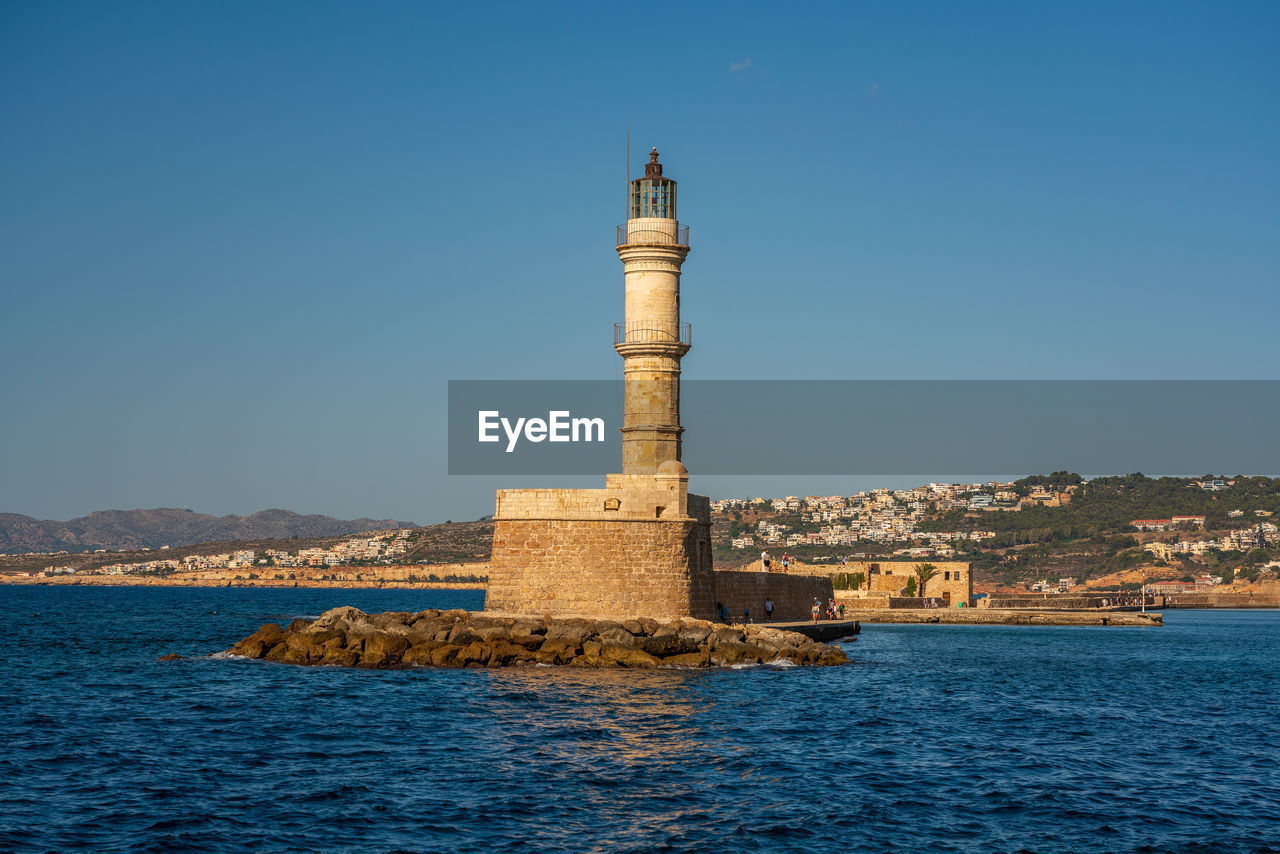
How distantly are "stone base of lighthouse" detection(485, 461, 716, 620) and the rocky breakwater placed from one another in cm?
62

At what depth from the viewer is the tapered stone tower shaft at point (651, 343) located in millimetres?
29312

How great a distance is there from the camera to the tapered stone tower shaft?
96.2ft

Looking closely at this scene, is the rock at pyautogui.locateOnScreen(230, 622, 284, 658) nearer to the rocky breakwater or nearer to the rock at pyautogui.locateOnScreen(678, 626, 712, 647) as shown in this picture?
the rocky breakwater

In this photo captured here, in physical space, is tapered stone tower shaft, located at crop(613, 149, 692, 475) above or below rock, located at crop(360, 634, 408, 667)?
above

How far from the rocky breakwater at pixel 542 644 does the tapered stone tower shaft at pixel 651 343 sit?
4.31 meters

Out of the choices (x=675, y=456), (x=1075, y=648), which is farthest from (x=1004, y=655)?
(x=675, y=456)

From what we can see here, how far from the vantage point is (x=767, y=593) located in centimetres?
3431

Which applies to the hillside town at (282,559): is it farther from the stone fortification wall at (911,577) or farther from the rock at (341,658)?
the rock at (341,658)

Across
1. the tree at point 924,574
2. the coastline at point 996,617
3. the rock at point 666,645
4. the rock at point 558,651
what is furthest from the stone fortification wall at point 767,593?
the tree at point 924,574

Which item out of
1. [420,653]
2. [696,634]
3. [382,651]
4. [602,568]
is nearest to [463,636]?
[420,653]

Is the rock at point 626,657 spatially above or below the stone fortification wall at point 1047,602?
above

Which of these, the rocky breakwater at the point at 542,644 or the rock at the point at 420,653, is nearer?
the rocky breakwater at the point at 542,644

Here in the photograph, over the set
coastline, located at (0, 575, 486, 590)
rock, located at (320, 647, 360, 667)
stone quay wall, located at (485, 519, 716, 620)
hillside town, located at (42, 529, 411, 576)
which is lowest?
coastline, located at (0, 575, 486, 590)

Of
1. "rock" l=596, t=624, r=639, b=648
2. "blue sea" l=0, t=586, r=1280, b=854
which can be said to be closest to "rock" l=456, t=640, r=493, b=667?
"blue sea" l=0, t=586, r=1280, b=854
